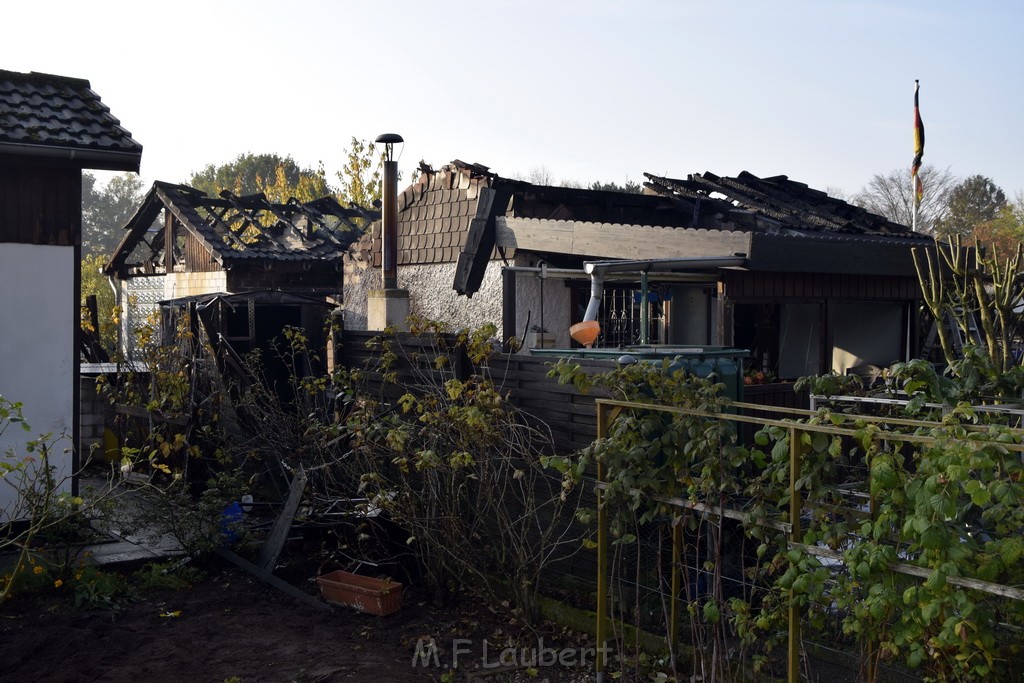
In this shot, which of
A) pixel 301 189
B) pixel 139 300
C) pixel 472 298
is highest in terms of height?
pixel 301 189

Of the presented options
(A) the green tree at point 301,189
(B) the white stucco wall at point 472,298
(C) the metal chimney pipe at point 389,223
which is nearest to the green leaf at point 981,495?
(B) the white stucco wall at point 472,298

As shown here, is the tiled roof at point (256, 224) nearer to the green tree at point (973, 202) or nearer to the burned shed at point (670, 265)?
the burned shed at point (670, 265)

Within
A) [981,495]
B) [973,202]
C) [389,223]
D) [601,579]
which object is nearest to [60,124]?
[389,223]

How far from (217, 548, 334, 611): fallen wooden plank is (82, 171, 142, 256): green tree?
6447cm

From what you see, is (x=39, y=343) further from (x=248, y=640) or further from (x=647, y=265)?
(x=647, y=265)

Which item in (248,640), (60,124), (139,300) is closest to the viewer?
(248,640)

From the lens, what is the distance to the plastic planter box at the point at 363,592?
267 inches

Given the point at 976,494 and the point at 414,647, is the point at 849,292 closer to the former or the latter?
the point at 414,647

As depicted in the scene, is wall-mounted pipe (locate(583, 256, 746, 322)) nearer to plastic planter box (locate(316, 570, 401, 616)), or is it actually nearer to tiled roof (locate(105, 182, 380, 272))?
plastic planter box (locate(316, 570, 401, 616))

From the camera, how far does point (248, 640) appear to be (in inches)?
248

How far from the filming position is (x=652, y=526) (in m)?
6.02

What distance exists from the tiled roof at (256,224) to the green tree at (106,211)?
5135 cm

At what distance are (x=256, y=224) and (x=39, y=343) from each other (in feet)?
36.8

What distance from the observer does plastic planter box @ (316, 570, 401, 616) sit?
679 cm
